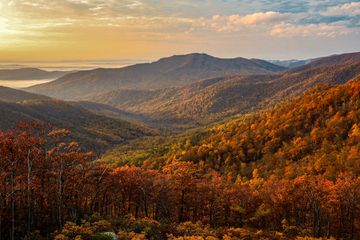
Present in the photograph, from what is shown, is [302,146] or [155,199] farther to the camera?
[302,146]

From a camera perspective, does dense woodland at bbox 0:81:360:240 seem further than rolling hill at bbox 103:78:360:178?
No

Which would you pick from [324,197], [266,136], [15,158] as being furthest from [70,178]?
[266,136]

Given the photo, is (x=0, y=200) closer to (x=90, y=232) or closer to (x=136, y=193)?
(x=90, y=232)

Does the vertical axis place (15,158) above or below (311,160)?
above

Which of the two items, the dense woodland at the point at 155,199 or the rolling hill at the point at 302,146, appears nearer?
the dense woodland at the point at 155,199

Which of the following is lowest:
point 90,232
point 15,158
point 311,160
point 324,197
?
point 311,160

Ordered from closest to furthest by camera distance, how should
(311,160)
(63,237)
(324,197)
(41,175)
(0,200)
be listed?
(63,237) < (0,200) < (41,175) < (324,197) < (311,160)

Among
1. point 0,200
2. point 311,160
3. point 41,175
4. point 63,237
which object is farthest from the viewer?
point 311,160

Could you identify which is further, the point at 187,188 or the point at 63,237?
the point at 187,188

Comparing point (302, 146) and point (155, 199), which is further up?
point (155, 199)

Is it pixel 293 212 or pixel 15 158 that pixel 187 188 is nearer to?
pixel 293 212
